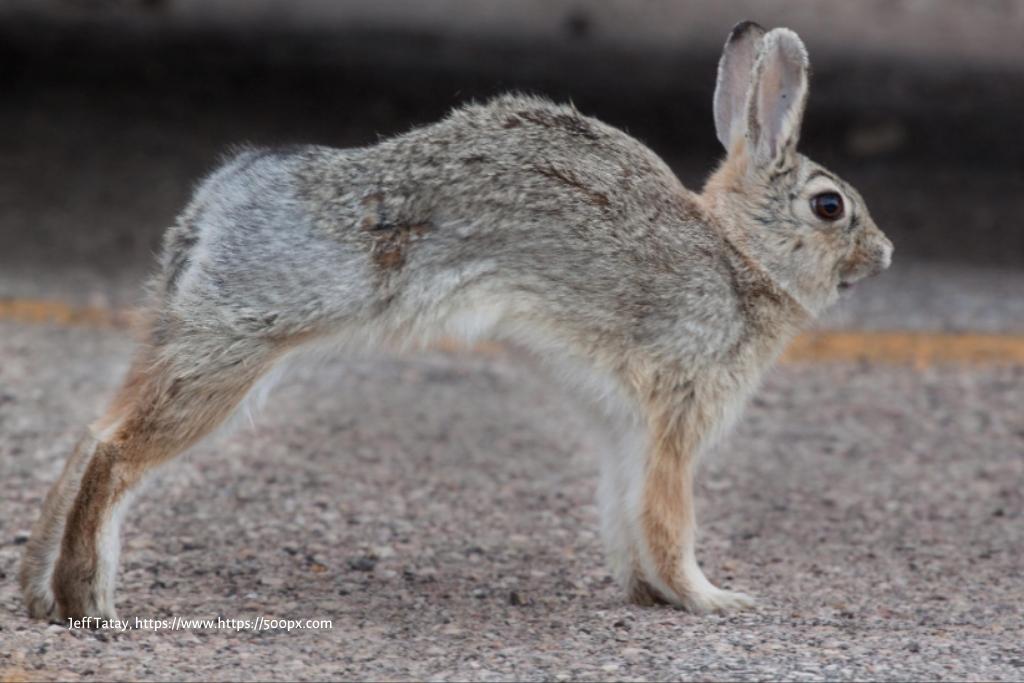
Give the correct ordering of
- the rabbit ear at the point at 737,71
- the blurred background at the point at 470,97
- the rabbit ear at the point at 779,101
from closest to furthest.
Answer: the rabbit ear at the point at 779,101 → the rabbit ear at the point at 737,71 → the blurred background at the point at 470,97

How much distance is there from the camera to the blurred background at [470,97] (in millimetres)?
9273

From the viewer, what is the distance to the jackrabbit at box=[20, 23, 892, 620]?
4.47m

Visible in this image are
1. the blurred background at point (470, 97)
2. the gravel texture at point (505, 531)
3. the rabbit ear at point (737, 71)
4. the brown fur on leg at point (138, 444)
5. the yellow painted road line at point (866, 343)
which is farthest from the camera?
the blurred background at point (470, 97)

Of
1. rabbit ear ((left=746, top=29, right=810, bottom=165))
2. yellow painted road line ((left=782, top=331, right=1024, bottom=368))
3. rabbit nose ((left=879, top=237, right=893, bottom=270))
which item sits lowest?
rabbit nose ((left=879, top=237, right=893, bottom=270))

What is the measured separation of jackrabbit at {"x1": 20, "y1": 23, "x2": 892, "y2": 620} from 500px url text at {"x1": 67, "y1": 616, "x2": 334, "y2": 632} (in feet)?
0.11

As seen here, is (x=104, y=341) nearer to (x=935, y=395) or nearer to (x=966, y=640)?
(x=935, y=395)

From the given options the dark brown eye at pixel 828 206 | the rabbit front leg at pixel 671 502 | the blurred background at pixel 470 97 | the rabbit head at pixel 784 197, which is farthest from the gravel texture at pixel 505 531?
the blurred background at pixel 470 97

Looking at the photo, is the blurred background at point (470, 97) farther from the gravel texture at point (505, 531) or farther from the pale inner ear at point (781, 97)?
the pale inner ear at point (781, 97)

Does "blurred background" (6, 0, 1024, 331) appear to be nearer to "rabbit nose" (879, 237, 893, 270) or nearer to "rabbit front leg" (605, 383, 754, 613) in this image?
"rabbit nose" (879, 237, 893, 270)

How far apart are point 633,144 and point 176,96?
256 inches

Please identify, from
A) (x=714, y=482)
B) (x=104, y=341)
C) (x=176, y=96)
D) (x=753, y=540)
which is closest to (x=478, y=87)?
(x=176, y=96)

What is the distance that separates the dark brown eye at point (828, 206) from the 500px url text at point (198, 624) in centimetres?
198

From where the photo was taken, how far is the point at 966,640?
15.1 feet

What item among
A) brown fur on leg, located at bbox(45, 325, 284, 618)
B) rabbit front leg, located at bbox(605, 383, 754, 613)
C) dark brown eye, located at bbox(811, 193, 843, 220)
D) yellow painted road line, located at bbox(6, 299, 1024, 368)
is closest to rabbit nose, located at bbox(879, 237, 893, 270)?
dark brown eye, located at bbox(811, 193, 843, 220)
